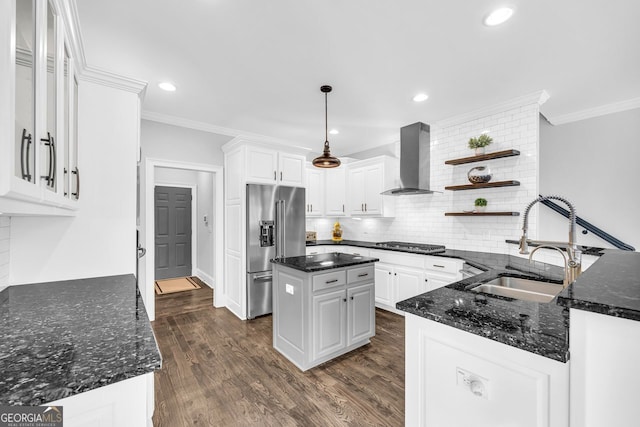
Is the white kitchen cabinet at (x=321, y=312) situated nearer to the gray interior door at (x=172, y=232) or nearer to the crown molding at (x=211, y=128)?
the crown molding at (x=211, y=128)

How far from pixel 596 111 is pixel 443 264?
8.54 feet

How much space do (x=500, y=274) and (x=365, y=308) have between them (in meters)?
1.33

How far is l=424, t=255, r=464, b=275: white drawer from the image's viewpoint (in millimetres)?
3258

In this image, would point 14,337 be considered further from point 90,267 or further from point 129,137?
point 129,137

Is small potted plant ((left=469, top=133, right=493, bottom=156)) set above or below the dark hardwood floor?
above

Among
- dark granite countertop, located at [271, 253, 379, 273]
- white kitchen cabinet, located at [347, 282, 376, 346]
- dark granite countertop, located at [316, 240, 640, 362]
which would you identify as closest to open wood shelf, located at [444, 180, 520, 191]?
dark granite countertop, located at [271, 253, 379, 273]

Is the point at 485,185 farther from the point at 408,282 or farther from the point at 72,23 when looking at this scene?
the point at 72,23

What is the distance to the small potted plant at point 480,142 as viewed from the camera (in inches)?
134

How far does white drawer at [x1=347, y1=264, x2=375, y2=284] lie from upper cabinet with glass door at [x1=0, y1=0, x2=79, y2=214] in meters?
2.16

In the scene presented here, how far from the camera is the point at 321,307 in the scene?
2.49m

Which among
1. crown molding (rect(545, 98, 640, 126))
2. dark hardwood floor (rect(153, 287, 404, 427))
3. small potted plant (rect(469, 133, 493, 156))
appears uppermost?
crown molding (rect(545, 98, 640, 126))

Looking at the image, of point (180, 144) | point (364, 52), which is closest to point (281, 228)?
point (180, 144)

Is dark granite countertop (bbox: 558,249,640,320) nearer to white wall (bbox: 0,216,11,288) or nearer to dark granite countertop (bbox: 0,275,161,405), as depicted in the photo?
dark granite countertop (bbox: 0,275,161,405)

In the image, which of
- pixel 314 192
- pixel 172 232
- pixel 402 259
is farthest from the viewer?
pixel 172 232
